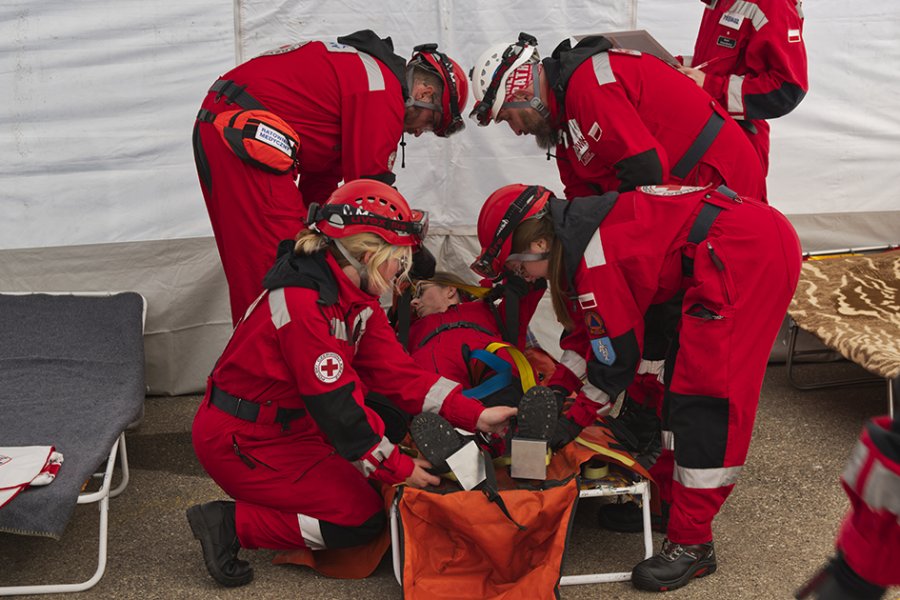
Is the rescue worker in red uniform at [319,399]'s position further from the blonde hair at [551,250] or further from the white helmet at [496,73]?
the white helmet at [496,73]

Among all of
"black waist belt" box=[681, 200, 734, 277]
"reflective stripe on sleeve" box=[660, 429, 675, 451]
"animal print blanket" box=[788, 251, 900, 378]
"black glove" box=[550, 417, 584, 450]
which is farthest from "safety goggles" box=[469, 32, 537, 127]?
"animal print blanket" box=[788, 251, 900, 378]

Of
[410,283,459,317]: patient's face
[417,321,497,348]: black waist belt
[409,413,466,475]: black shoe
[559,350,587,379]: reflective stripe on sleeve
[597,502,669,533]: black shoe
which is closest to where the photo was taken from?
[409,413,466,475]: black shoe

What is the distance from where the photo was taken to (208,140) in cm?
409

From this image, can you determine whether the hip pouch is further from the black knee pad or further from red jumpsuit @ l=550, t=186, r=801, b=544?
the black knee pad

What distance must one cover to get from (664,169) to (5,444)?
2.61 m

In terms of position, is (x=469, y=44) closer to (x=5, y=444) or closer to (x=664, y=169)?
(x=664, y=169)

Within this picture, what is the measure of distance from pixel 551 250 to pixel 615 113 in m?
0.70

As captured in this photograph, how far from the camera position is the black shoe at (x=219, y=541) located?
342 centimetres

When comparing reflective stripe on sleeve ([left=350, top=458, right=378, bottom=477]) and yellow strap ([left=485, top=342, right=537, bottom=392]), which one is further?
yellow strap ([left=485, top=342, right=537, bottom=392])

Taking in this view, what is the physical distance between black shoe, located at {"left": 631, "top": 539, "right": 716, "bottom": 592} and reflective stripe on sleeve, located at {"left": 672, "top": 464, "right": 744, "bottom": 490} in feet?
0.73

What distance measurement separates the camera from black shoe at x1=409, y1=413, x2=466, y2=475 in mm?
3293

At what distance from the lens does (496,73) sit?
3988 mm

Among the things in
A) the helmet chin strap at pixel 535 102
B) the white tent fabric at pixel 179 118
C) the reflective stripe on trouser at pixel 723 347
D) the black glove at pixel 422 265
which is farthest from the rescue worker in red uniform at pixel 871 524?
the white tent fabric at pixel 179 118

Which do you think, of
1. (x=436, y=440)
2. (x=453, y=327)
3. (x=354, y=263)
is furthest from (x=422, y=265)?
(x=436, y=440)
